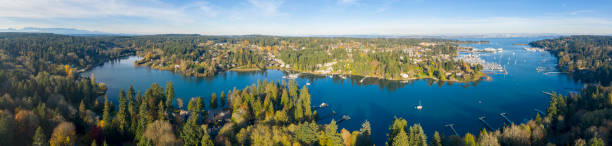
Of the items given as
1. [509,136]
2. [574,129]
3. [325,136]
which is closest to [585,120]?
[574,129]

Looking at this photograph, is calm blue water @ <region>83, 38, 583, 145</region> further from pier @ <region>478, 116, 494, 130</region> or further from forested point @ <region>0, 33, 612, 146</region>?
forested point @ <region>0, 33, 612, 146</region>

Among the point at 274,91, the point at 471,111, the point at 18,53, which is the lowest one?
the point at 471,111

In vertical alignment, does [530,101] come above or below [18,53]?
below

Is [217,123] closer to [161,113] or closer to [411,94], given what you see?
[161,113]

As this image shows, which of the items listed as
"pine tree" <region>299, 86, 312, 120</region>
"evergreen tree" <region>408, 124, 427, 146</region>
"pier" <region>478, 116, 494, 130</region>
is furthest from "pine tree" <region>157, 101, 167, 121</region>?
"pier" <region>478, 116, 494, 130</region>

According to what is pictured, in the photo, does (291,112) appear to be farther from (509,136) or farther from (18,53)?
(18,53)

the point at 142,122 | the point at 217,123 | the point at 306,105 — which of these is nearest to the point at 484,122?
the point at 306,105

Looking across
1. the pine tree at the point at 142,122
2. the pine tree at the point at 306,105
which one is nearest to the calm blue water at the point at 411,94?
the pine tree at the point at 306,105

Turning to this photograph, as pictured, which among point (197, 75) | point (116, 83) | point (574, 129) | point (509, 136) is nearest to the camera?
point (509, 136)
